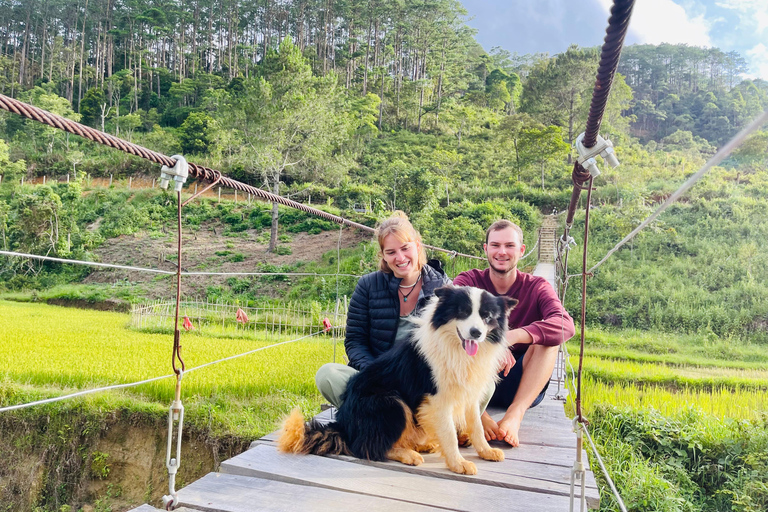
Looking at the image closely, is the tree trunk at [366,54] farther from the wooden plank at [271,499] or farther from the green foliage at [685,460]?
the wooden plank at [271,499]

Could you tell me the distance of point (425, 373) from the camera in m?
1.71

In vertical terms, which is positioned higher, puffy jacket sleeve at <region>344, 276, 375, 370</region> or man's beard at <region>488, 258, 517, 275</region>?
man's beard at <region>488, 258, 517, 275</region>

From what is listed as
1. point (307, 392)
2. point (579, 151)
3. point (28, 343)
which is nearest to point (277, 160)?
point (28, 343)

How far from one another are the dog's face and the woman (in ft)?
1.22

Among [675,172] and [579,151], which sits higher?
[675,172]

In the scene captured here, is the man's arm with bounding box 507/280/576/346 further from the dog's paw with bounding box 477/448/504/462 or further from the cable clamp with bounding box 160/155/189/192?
the cable clamp with bounding box 160/155/189/192

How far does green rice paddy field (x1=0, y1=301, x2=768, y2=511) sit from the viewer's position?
3084mm

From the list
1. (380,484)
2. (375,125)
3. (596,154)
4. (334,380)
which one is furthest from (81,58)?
(596,154)

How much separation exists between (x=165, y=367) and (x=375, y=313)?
5.74m

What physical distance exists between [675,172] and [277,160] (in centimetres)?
1816

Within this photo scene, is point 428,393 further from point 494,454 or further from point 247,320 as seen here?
point 247,320

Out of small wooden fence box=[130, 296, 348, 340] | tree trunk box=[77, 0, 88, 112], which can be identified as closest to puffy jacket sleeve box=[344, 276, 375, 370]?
small wooden fence box=[130, 296, 348, 340]

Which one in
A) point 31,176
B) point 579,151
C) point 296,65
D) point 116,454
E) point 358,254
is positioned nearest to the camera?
point 579,151

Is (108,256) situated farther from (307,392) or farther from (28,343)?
(307,392)
